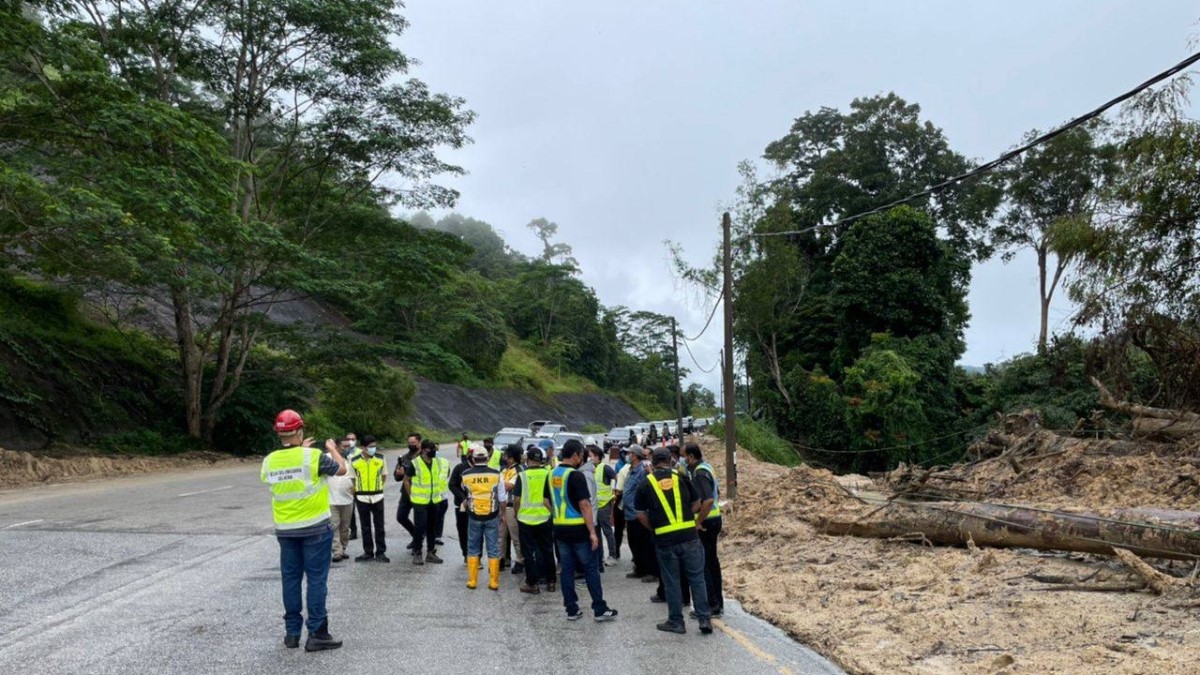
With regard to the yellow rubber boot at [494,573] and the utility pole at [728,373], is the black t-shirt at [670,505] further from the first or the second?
the utility pole at [728,373]

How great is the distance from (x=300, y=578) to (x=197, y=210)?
53.7 ft

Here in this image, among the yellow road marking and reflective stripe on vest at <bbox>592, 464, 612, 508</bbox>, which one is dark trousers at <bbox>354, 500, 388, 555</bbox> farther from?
the yellow road marking

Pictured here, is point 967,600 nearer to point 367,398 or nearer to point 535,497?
point 535,497

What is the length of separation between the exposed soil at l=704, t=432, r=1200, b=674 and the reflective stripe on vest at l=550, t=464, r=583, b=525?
6.80 ft

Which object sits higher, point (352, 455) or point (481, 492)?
point (352, 455)

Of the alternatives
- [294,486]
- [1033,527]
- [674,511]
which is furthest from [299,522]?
[1033,527]

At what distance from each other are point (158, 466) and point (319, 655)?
71.4 feet

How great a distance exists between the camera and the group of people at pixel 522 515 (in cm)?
646

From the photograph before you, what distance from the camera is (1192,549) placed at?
7699 mm

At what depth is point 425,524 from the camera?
10.9 meters

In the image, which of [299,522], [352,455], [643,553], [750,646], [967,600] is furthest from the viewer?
[352,455]

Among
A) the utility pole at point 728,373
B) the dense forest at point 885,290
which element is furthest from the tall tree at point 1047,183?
the utility pole at point 728,373

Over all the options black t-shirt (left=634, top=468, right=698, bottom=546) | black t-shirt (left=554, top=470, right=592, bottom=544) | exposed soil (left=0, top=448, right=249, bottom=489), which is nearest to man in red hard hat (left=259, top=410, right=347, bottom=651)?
black t-shirt (left=554, top=470, right=592, bottom=544)

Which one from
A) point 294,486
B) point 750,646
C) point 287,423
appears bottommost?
point 750,646
